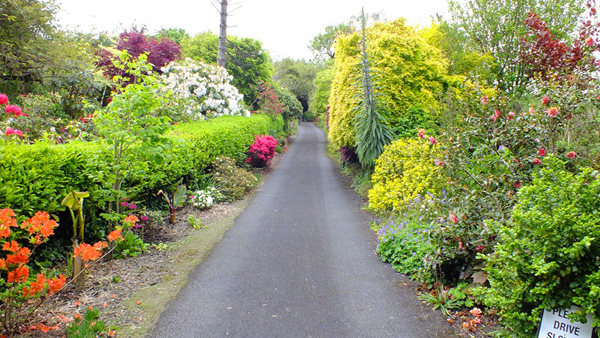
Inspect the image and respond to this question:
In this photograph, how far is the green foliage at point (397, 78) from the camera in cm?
1032

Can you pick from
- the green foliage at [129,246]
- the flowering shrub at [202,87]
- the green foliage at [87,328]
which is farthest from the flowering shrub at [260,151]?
the green foliage at [87,328]

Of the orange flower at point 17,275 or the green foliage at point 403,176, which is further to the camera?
the green foliage at point 403,176

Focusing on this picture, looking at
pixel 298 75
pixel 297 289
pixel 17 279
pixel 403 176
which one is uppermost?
pixel 298 75

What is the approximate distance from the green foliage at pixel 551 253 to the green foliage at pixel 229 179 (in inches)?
274

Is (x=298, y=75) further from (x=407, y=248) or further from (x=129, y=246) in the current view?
(x=129, y=246)

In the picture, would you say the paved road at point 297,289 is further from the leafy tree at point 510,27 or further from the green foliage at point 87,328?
the leafy tree at point 510,27

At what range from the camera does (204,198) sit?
8141mm

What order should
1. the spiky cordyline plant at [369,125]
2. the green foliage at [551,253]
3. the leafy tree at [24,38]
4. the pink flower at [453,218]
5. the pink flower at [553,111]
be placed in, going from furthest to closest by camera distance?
1. the spiky cordyline plant at [369,125]
2. the leafy tree at [24,38]
3. the pink flower at [453,218]
4. the pink flower at [553,111]
5. the green foliage at [551,253]

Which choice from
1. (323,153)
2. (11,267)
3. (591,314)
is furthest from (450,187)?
(323,153)

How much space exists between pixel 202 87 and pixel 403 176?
31.2 feet

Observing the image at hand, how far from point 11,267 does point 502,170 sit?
15.9ft

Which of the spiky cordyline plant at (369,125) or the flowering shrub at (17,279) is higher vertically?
the spiky cordyline plant at (369,125)

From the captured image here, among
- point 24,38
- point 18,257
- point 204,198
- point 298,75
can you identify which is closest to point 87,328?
point 18,257

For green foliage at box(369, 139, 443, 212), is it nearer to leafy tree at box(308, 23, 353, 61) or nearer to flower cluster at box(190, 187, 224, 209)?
flower cluster at box(190, 187, 224, 209)
